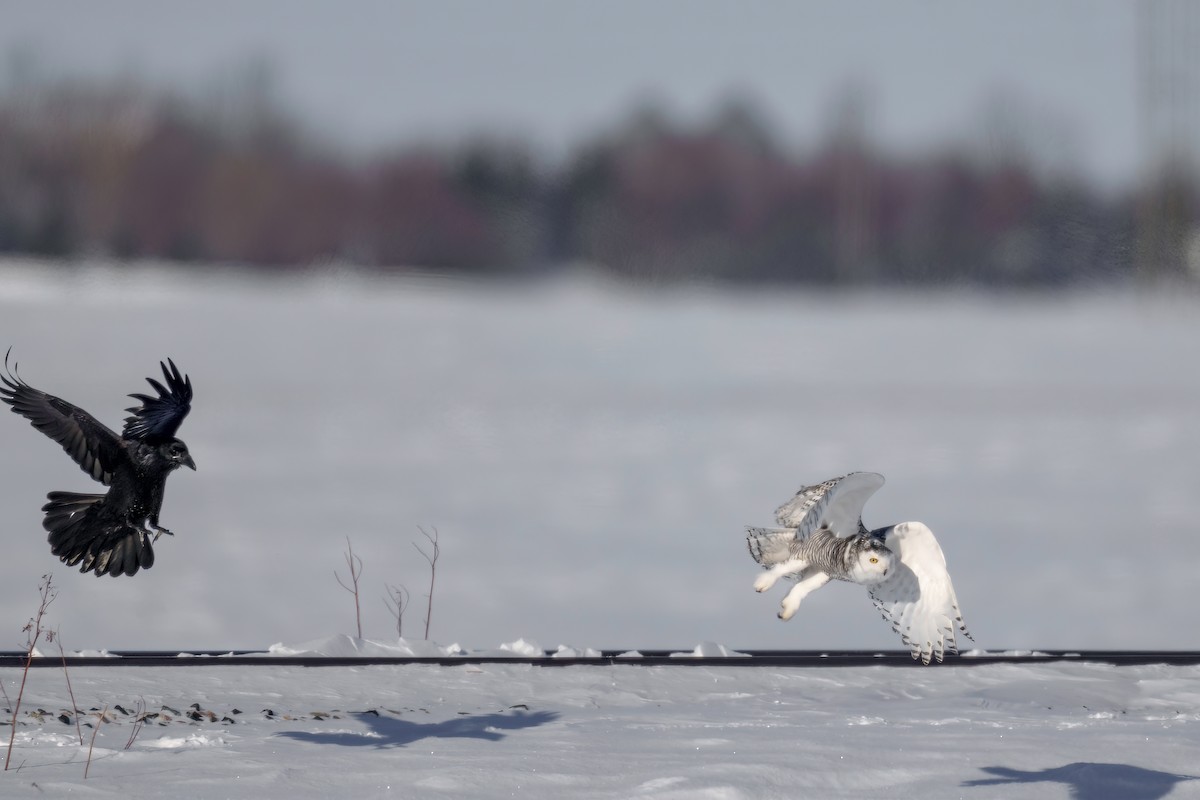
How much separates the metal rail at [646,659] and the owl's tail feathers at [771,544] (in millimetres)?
2765

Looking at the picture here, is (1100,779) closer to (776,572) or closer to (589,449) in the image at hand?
(776,572)

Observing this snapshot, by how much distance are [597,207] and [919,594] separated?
16852 mm

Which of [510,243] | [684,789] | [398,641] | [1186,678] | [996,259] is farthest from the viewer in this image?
[996,259]

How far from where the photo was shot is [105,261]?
71.7ft

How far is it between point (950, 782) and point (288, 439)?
20.0 m

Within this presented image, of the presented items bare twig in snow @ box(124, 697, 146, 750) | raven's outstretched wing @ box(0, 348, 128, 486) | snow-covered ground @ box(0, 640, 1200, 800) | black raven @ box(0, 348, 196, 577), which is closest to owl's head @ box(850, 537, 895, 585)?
snow-covered ground @ box(0, 640, 1200, 800)

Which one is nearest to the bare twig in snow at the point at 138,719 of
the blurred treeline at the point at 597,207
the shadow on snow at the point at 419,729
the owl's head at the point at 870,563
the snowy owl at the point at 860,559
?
the shadow on snow at the point at 419,729

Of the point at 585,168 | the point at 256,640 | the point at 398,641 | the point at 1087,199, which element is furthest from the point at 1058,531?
the point at 398,641

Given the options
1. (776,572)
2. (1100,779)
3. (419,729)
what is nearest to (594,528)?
(419,729)

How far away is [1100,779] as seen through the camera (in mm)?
5348

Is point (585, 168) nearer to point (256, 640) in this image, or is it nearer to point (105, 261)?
point (105, 261)

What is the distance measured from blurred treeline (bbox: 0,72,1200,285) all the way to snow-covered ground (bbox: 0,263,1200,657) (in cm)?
56

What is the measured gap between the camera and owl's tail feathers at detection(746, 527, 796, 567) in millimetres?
4500

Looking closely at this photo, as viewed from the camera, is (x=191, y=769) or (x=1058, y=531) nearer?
(x=191, y=769)
